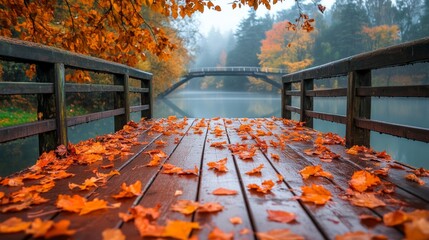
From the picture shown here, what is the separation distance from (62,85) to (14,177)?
893 mm

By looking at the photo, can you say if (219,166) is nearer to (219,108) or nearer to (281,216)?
(281,216)

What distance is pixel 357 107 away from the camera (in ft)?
9.37

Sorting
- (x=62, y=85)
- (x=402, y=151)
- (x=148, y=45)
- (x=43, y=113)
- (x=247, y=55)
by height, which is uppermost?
(x=247, y=55)

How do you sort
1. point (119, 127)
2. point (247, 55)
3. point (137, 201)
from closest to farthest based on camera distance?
1. point (137, 201)
2. point (119, 127)
3. point (247, 55)

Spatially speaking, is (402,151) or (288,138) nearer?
(288,138)

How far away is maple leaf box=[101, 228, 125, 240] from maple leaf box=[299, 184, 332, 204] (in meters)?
0.81

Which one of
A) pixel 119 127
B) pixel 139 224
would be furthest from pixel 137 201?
pixel 119 127

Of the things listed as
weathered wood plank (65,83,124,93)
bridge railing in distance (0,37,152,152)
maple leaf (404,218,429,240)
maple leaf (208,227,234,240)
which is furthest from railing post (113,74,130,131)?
maple leaf (404,218,429,240)

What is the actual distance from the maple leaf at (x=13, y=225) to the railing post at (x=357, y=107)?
251 cm

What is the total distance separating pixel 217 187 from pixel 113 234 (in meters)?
0.67

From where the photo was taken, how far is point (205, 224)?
1234mm

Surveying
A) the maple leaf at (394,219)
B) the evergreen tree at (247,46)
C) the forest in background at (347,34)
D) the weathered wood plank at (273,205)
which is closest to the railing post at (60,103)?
the weathered wood plank at (273,205)

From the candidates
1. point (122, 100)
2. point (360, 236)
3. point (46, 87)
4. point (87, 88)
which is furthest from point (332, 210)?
point (122, 100)

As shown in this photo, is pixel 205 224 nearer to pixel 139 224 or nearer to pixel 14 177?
pixel 139 224
